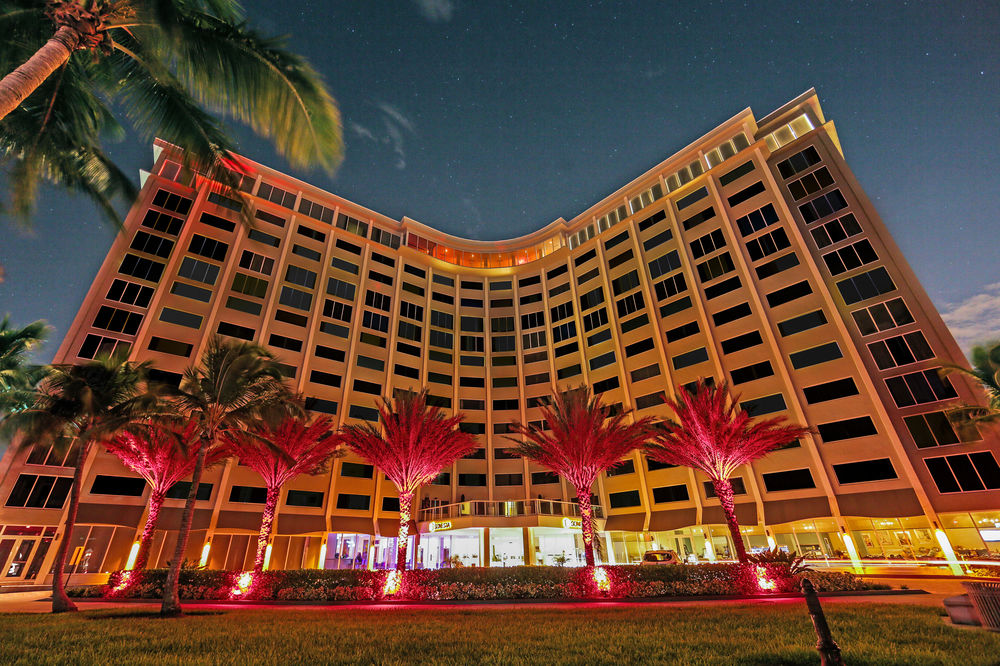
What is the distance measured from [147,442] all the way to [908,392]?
51.9 meters

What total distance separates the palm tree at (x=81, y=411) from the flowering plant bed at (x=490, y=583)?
532 cm

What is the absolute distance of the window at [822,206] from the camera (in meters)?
40.3

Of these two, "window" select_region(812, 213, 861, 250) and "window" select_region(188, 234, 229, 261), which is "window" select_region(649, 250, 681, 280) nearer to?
"window" select_region(812, 213, 861, 250)

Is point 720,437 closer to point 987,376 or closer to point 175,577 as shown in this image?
point 987,376

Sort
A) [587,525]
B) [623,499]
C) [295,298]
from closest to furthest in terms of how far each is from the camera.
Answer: [587,525] → [623,499] → [295,298]

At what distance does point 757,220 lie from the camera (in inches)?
1731

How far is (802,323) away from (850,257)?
7.26 metres

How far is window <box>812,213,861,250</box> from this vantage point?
38.8m

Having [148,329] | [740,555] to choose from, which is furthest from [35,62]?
[148,329]

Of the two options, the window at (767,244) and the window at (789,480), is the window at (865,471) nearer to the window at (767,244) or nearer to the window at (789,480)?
the window at (789,480)

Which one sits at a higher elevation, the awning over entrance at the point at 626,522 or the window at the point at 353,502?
the window at the point at 353,502

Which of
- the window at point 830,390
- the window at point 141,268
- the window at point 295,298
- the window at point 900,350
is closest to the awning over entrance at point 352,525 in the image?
the window at point 295,298

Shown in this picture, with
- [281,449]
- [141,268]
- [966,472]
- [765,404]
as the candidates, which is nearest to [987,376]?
[966,472]

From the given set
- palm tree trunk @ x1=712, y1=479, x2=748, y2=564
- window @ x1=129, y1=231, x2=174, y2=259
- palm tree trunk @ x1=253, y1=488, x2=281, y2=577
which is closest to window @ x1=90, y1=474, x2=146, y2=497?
palm tree trunk @ x1=253, y1=488, x2=281, y2=577
